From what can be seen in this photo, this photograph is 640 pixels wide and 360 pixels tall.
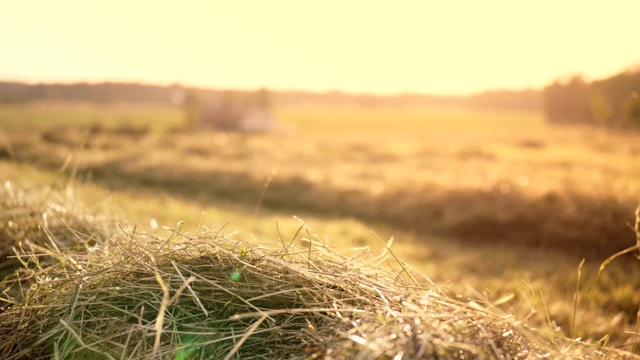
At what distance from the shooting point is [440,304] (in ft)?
5.88

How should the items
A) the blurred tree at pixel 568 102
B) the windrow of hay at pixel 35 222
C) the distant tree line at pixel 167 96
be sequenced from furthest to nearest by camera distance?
the distant tree line at pixel 167 96, the blurred tree at pixel 568 102, the windrow of hay at pixel 35 222

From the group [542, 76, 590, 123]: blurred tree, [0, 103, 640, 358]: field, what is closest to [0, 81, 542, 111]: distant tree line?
[542, 76, 590, 123]: blurred tree

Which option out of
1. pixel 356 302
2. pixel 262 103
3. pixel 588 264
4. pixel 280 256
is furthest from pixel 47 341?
pixel 262 103

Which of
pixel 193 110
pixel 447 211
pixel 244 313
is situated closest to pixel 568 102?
pixel 447 211

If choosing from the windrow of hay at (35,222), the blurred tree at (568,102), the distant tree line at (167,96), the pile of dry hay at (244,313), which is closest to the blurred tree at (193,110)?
the distant tree line at (167,96)

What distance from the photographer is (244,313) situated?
5.94 feet

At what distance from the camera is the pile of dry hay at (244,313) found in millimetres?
1594

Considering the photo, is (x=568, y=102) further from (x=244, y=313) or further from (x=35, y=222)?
(x=244, y=313)

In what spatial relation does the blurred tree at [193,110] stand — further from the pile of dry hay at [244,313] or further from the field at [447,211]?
the pile of dry hay at [244,313]

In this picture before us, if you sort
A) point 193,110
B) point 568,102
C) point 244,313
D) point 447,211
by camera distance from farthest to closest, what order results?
point 193,110 → point 568,102 → point 447,211 → point 244,313

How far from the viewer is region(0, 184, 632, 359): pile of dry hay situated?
1594 millimetres

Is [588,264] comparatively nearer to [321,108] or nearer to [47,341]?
[47,341]

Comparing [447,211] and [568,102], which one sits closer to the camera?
[447,211]

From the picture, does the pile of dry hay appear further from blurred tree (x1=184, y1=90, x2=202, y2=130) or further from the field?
blurred tree (x1=184, y1=90, x2=202, y2=130)
